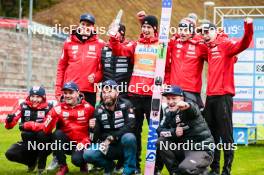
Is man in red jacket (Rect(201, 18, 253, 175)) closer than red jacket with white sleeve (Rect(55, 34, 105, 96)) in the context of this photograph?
Yes

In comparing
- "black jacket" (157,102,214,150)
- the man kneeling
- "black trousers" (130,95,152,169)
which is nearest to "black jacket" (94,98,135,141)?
"black trousers" (130,95,152,169)

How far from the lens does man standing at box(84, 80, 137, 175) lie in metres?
7.70

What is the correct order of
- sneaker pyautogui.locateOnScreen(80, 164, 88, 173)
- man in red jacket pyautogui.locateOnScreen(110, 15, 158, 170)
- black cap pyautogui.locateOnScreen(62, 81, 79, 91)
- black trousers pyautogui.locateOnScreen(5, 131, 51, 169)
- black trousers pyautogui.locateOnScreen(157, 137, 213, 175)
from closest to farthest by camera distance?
1. black trousers pyautogui.locateOnScreen(157, 137, 213, 175)
2. black cap pyautogui.locateOnScreen(62, 81, 79, 91)
3. man in red jacket pyautogui.locateOnScreen(110, 15, 158, 170)
4. black trousers pyautogui.locateOnScreen(5, 131, 51, 169)
5. sneaker pyautogui.locateOnScreen(80, 164, 88, 173)

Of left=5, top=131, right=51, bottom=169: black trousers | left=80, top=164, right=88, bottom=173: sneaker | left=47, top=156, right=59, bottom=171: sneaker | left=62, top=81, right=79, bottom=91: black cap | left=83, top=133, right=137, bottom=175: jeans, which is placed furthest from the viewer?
left=47, top=156, right=59, bottom=171: sneaker

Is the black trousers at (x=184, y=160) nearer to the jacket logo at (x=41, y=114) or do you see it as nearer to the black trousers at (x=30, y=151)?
the black trousers at (x=30, y=151)

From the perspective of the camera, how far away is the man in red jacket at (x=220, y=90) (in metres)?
7.86

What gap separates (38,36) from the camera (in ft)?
117

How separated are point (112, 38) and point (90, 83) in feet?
3.27

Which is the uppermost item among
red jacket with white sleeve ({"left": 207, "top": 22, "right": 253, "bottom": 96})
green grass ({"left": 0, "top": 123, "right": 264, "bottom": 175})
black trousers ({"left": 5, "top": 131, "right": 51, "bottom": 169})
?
red jacket with white sleeve ({"left": 207, "top": 22, "right": 253, "bottom": 96})

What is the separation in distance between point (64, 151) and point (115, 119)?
0.87 m

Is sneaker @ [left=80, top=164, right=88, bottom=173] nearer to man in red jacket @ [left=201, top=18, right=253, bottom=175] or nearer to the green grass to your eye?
the green grass

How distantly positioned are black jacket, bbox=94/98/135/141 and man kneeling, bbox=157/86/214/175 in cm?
64

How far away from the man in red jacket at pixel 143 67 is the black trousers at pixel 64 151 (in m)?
0.85

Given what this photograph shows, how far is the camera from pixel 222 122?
7879 millimetres
